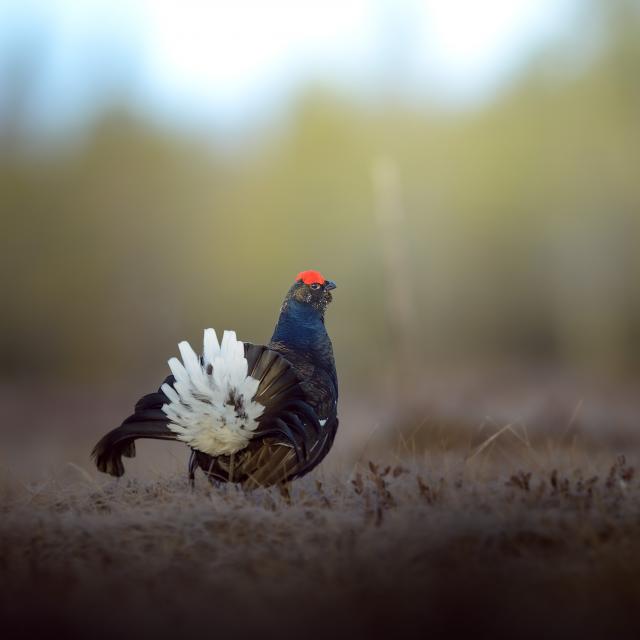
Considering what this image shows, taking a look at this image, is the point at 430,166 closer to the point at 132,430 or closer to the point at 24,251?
the point at 24,251

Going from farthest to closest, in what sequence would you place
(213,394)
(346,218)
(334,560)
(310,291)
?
(346,218), (310,291), (213,394), (334,560)

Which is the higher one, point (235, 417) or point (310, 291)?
point (310, 291)

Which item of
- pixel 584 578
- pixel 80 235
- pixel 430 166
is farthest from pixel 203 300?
pixel 584 578

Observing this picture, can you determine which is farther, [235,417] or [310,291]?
[310,291]

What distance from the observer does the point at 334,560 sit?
130 inches

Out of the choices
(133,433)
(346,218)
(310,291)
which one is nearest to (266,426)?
(133,433)

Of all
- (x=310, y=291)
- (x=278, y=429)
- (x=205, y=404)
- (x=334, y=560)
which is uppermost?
(x=310, y=291)

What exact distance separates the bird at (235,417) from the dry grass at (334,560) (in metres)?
0.17

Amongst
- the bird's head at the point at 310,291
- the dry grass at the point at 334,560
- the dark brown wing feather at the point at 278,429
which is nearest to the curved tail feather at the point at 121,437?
the dry grass at the point at 334,560

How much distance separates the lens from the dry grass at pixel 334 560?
2867 millimetres

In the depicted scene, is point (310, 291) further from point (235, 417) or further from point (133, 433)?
point (133, 433)

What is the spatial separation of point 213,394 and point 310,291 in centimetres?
109

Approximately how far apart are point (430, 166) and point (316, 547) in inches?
900

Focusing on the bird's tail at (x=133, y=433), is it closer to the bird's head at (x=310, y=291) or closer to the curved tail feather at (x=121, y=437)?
the curved tail feather at (x=121, y=437)
